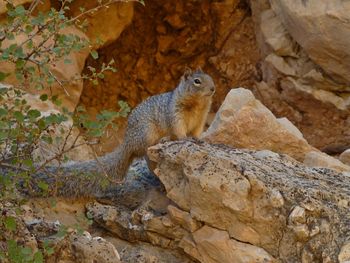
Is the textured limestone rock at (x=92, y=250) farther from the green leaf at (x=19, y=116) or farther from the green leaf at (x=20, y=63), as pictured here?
the green leaf at (x=20, y=63)

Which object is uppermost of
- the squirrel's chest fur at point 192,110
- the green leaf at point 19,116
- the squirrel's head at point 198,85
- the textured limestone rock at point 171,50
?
the green leaf at point 19,116

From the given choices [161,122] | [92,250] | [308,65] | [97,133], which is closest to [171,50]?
[308,65]

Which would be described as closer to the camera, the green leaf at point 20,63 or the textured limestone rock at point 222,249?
the green leaf at point 20,63

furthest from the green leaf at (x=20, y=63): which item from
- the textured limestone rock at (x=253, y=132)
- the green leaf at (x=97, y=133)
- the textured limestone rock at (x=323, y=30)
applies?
the textured limestone rock at (x=323, y=30)

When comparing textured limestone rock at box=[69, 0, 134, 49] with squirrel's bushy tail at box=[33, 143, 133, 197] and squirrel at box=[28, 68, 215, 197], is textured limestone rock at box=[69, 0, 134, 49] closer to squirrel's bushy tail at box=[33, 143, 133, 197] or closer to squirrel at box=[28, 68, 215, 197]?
squirrel at box=[28, 68, 215, 197]

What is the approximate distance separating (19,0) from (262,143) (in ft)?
13.3

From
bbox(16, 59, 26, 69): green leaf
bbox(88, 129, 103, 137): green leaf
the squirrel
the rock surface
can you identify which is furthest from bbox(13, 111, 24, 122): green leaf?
the squirrel

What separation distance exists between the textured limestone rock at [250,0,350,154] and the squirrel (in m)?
2.31

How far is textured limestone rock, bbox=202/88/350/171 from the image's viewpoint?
25.8 ft

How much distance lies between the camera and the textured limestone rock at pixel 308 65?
32.9 ft

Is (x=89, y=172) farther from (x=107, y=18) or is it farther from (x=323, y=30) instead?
(x=107, y=18)

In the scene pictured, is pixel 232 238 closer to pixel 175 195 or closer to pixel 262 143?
pixel 175 195

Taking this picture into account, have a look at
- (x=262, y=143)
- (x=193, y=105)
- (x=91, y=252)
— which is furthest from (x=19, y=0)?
(x=91, y=252)

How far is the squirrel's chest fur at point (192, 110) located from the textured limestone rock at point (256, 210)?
1691 millimetres
